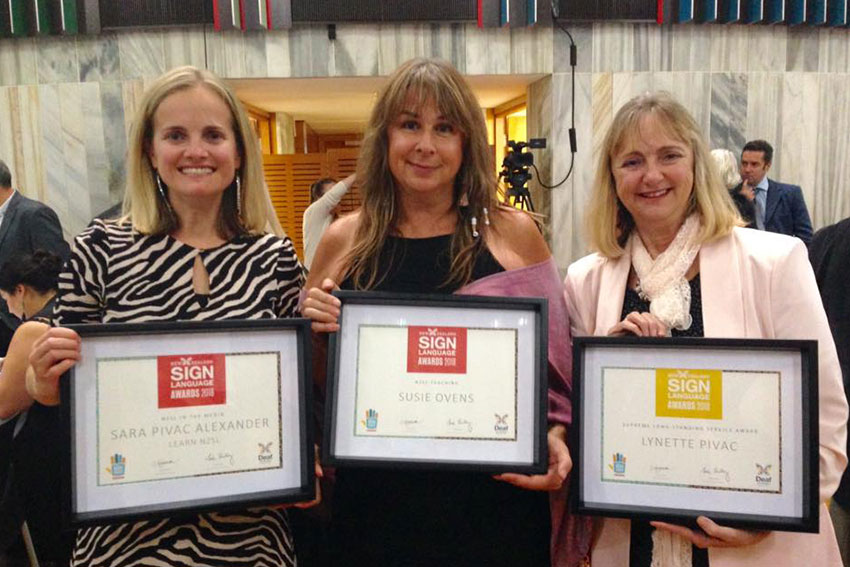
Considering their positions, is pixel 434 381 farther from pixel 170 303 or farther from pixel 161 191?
pixel 161 191

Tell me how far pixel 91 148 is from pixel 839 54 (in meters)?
7.81

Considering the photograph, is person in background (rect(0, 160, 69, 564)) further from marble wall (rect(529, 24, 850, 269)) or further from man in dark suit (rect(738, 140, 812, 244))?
man in dark suit (rect(738, 140, 812, 244))

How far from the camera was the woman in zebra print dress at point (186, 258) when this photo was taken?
130 centimetres

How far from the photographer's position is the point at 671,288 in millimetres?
1467

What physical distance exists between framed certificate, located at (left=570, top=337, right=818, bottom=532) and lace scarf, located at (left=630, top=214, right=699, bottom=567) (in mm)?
141

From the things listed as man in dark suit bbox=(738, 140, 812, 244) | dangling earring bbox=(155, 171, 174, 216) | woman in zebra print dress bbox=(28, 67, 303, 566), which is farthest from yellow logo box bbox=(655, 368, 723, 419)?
man in dark suit bbox=(738, 140, 812, 244)

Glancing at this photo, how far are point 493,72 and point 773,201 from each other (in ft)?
9.45

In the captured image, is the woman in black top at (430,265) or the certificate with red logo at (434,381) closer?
the certificate with red logo at (434,381)

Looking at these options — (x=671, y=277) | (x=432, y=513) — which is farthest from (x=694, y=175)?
(x=432, y=513)

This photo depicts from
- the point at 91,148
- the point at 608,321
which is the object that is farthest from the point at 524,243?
the point at 91,148

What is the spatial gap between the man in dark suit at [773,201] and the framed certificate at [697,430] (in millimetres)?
4417

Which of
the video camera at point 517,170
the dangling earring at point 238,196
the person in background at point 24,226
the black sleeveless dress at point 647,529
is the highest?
the video camera at point 517,170
